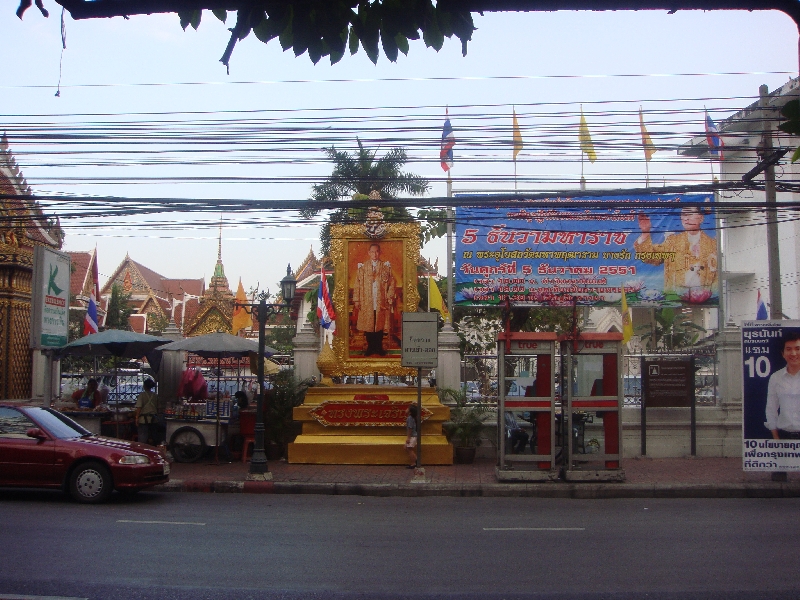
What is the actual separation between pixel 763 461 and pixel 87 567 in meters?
11.5

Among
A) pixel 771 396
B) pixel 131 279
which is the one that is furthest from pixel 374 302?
pixel 131 279

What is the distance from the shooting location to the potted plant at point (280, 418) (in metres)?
17.3

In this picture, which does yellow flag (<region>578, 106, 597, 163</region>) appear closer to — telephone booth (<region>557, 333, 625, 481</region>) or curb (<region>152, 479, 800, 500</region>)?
telephone booth (<region>557, 333, 625, 481</region>)

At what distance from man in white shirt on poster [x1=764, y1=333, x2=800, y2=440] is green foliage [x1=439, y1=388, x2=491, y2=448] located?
5619 mm

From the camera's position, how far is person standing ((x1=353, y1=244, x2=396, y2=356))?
1759cm

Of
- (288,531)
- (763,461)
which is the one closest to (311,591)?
(288,531)

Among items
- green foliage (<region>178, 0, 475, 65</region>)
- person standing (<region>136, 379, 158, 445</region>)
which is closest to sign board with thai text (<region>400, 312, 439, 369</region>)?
person standing (<region>136, 379, 158, 445</region>)

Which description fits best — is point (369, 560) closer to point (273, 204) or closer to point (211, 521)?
point (211, 521)

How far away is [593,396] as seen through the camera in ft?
47.3

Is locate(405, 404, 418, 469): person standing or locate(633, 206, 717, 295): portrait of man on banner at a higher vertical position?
locate(633, 206, 717, 295): portrait of man on banner

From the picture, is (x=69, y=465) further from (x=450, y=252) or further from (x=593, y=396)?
(x=450, y=252)

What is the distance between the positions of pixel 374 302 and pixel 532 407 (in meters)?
4.78

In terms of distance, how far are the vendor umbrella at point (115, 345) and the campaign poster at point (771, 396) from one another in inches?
489

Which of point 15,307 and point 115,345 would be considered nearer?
point 115,345
